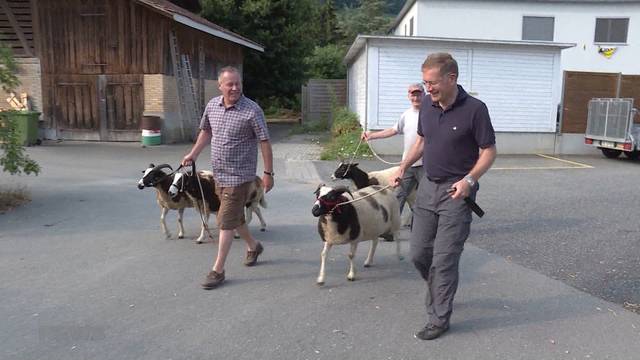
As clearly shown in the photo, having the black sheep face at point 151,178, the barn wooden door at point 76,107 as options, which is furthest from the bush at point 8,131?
the barn wooden door at point 76,107

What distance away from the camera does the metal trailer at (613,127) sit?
14.4 metres

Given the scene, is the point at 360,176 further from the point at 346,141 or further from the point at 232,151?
the point at 346,141

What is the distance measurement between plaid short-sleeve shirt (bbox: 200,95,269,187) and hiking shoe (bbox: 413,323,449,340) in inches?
87.0

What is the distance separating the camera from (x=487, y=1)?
2492 centimetres

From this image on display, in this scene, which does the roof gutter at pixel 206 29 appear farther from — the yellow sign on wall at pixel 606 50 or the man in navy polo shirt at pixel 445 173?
the yellow sign on wall at pixel 606 50

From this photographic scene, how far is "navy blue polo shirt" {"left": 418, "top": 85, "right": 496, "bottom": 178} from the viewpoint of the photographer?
3.79m

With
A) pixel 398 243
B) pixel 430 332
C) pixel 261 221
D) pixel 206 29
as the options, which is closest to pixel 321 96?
pixel 206 29

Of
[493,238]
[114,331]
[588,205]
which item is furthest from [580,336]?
[588,205]

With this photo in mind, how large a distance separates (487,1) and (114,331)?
24.7m

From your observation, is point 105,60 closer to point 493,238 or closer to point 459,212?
point 493,238

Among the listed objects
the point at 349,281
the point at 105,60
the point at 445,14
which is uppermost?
the point at 445,14

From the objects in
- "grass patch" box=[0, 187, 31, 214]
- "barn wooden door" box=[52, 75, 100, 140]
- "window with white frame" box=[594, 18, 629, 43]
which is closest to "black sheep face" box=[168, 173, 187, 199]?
"grass patch" box=[0, 187, 31, 214]

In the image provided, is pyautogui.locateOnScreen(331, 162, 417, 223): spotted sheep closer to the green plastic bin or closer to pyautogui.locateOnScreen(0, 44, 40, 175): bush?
pyautogui.locateOnScreen(0, 44, 40, 175): bush

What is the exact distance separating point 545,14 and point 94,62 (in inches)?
785
